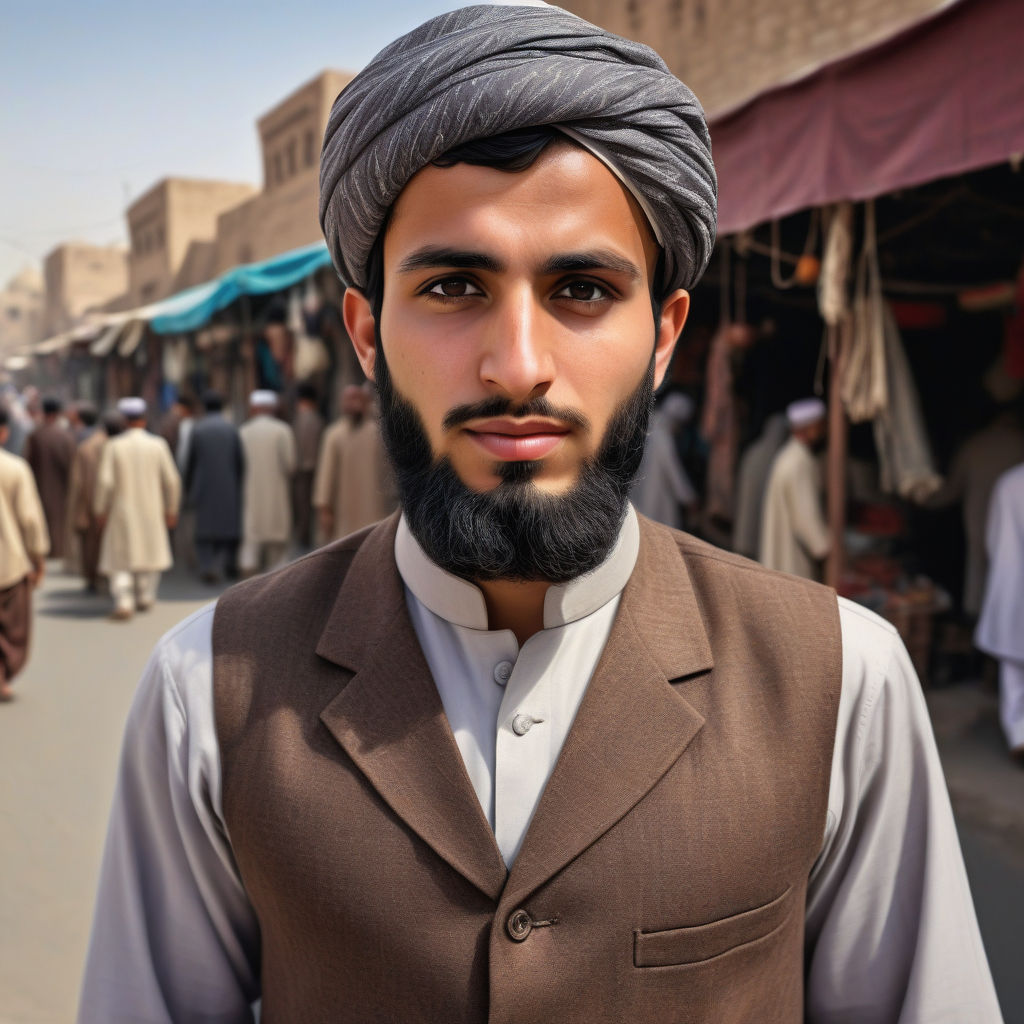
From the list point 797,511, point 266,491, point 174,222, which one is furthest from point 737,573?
point 174,222

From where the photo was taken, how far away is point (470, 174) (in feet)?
3.69

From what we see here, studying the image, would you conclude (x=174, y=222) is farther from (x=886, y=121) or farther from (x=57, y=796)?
(x=886, y=121)

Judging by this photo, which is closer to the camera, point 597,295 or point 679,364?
point 597,295

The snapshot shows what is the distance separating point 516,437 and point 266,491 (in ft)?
28.6

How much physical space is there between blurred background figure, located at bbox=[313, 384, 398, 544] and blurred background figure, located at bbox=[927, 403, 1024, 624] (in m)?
4.46

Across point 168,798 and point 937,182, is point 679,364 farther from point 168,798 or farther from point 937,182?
point 168,798

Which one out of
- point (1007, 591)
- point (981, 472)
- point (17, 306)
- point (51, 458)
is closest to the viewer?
point (1007, 591)

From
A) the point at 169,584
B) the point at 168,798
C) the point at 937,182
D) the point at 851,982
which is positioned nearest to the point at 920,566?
the point at 937,182

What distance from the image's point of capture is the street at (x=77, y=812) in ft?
9.64

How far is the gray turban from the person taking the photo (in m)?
1.13

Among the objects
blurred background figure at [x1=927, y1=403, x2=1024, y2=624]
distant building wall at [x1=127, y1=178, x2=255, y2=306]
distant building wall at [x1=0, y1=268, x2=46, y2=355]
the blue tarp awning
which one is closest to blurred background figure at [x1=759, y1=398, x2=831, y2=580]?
blurred background figure at [x1=927, y1=403, x2=1024, y2=624]

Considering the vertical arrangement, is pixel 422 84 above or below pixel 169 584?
above

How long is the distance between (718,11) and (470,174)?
9.44 meters

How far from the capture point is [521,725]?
1152mm
